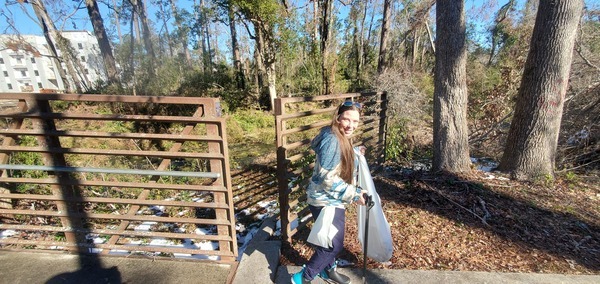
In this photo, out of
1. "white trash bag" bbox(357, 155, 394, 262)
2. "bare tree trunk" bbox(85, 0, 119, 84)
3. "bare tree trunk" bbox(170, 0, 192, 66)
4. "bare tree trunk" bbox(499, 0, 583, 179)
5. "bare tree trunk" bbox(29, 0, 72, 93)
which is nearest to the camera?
"white trash bag" bbox(357, 155, 394, 262)

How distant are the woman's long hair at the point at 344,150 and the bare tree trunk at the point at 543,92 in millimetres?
3679

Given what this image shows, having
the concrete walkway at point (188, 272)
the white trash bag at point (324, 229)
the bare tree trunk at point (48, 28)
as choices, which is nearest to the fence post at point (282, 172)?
the concrete walkway at point (188, 272)

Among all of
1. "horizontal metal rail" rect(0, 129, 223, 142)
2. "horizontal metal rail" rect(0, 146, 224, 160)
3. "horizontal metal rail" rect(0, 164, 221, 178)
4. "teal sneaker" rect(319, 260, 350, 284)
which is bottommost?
"teal sneaker" rect(319, 260, 350, 284)

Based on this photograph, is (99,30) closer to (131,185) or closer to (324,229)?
(131,185)

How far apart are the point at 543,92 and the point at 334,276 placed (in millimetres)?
4175

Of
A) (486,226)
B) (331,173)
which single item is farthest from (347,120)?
(486,226)

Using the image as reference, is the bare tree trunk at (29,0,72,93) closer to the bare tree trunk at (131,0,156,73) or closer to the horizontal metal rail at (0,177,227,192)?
the bare tree trunk at (131,0,156,73)

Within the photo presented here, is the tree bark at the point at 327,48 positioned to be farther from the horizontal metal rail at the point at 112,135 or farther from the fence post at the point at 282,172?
the horizontal metal rail at the point at 112,135

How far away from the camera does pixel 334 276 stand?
2.37 metres

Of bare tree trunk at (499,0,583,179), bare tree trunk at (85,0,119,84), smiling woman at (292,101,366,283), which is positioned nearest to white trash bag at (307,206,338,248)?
smiling woman at (292,101,366,283)

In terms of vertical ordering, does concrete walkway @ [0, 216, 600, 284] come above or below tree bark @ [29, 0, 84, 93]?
below

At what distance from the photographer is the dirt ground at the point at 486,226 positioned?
261 cm

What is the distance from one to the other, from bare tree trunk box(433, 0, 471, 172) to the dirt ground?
388 mm

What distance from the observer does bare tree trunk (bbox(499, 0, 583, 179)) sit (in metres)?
3.69
